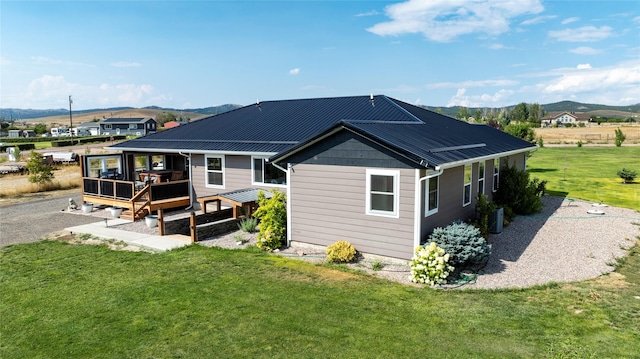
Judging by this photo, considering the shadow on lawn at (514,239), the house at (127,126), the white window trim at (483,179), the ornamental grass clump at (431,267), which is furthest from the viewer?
the house at (127,126)

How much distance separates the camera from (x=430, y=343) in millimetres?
6879

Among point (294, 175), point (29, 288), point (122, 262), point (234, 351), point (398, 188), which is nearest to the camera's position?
point (234, 351)

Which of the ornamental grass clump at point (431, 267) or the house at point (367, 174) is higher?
the house at point (367, 174)

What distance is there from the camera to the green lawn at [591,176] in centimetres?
2206

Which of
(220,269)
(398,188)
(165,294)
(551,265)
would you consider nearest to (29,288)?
(165,294)

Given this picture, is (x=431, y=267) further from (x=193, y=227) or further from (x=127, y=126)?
(x=127, y=126)

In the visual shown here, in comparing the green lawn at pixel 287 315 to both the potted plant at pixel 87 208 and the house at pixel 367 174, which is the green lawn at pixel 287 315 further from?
the potted plant at pixel 87 208

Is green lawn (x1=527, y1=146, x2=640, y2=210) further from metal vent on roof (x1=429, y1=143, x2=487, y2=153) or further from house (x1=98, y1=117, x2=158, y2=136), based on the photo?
house (x1=98, y1=117, x2=158, y2=136)

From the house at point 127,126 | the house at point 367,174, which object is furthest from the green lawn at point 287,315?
the house at point 127,126

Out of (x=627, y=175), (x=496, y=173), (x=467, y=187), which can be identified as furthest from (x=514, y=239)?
(x=627, y=175)

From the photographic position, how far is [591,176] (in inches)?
1181

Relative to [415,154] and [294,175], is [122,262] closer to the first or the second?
[294,175]

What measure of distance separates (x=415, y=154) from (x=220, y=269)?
217 inches

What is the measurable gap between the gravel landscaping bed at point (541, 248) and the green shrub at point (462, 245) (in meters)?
0.45
